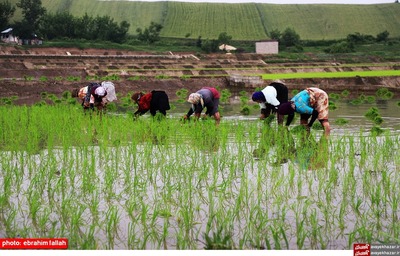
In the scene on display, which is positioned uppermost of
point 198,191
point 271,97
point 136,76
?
point 136,76

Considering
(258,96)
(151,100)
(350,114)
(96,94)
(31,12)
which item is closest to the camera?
(258,96)

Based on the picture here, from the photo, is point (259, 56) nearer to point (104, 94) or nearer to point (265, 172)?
point (104, 94)

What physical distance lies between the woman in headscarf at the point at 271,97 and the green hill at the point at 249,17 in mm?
52412

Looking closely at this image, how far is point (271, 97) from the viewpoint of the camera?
8.69 m

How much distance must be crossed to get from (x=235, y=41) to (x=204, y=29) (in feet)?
18.0

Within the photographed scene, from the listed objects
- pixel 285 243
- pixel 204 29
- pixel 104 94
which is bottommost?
pixel 285 243

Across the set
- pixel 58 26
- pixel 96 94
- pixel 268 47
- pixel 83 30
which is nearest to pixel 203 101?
pixel 96 94

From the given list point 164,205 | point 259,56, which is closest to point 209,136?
point 164,205

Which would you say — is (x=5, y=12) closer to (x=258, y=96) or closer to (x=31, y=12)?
(x=31, y=12)

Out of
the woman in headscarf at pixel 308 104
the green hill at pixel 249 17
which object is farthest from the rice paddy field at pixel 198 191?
the green hill at pixel 249 17

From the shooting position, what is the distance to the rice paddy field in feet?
14.2

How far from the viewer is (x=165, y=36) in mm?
61875

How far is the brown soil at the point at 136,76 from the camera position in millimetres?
20141

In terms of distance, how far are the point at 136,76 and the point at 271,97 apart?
670 inches
